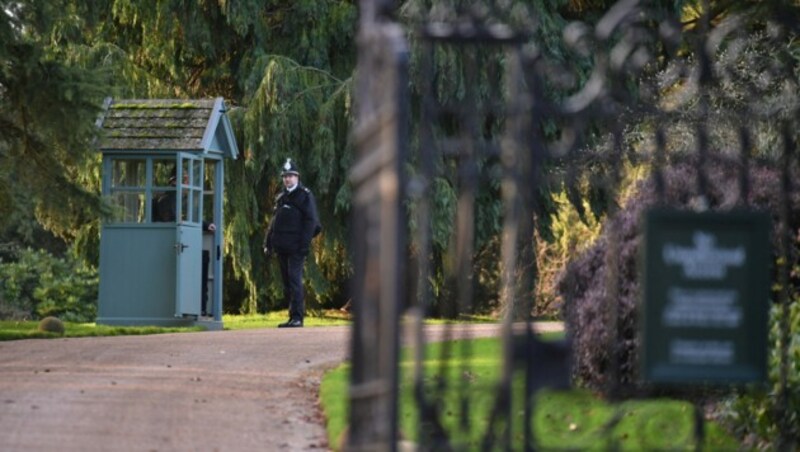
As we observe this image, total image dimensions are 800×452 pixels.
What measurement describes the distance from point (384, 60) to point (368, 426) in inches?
50.3

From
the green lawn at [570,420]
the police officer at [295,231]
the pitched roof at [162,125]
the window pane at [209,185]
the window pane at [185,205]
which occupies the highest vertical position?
the pitched roof at [162,125]

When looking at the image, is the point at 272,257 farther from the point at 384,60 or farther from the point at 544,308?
the point at 384,60

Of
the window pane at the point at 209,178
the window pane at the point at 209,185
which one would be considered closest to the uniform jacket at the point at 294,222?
the window pane at the point at 209,185

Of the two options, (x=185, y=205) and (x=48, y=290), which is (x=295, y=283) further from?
(x=48, y=290)

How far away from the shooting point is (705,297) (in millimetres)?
6137

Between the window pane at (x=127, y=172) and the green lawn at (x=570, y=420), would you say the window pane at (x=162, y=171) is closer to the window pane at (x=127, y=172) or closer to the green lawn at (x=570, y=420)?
the window pane at (x=127, y=172)

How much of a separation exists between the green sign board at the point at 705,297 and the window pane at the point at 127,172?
47.4 ft

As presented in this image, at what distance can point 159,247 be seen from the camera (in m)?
19.8

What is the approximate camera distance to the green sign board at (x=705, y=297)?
6.09m

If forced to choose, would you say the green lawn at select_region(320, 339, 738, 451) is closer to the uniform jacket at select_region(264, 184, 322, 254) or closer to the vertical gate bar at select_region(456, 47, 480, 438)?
Answer: the vertical gate bar at select_region(456, 47, 480, 438)

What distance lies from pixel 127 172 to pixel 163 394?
9613mm

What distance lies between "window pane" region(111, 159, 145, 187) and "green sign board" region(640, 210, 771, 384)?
14437mm

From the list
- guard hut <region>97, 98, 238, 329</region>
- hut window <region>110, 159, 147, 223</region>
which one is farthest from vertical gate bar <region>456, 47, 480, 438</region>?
hut window <region>110, 159, 147, 223</region>

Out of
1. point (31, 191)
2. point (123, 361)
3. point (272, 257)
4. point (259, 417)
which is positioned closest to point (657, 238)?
point (259, 417)
